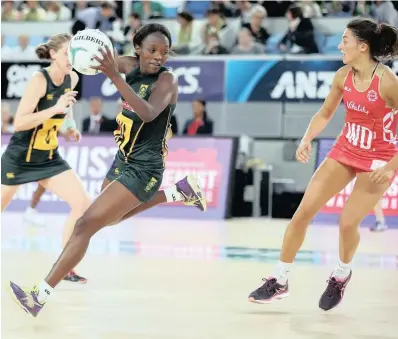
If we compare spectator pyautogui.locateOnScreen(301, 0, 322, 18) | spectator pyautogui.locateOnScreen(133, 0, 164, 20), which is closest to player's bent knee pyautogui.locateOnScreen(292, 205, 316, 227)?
spectator pyautogui.locateOnScreen(301, 0, 322, 18)

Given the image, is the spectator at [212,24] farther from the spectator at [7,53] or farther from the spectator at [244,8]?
the spectator at [7,53]

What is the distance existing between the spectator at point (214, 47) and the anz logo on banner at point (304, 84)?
1.38m

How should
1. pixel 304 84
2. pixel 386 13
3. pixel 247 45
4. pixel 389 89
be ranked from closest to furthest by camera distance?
pixel 389 89, pixel 304 84, pixel 386 13, pixel 247 45

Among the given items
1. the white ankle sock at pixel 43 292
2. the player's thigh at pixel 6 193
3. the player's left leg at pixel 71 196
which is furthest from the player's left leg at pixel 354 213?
the player's thigh at pixel 6 193

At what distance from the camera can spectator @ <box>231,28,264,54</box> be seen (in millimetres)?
15133

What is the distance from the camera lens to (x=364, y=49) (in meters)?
5.81

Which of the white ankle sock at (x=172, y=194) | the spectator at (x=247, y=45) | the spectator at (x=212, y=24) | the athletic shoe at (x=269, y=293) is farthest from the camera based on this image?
the spectator at (x=212, y=24)

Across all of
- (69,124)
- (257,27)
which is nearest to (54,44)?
(69,124)

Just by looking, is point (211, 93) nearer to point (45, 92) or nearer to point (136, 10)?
point (136, 10)

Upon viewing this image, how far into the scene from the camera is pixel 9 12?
18562 mm

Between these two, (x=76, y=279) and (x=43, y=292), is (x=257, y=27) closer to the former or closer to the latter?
(x=76, y=279)

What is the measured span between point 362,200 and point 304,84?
8.71 metres

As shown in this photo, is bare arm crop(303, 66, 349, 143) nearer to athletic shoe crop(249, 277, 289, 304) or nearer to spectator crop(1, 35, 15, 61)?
athletic shoe crop(249, 277, 289, 304)

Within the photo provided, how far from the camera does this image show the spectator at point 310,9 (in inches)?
605
